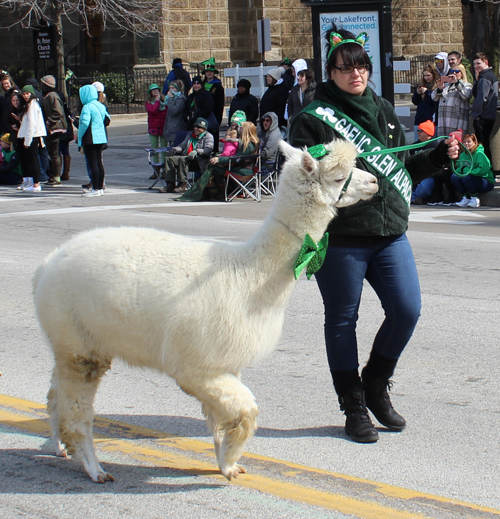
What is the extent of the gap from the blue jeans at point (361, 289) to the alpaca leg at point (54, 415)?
138 centimetres

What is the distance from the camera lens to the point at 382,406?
14.2ft

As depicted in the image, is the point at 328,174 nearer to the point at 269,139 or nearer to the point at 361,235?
the point at 361,235

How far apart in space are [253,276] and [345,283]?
0.66 meters

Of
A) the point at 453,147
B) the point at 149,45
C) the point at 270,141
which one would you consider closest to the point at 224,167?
the point at 270,141

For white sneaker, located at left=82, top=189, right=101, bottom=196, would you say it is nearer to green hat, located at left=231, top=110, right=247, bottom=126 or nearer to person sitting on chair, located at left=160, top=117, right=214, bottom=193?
person sitting on chair, located at left=160, top=117, right=214, bottom=193

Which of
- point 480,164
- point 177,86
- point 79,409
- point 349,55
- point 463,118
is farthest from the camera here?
point 177,86

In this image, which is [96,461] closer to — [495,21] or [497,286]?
[497,286]

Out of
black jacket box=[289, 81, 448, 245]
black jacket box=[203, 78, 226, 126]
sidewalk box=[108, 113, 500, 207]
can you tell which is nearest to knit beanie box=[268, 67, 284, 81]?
black jacket box=[203, 78, 226, 126]

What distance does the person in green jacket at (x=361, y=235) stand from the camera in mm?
4000

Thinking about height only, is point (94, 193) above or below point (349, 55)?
below

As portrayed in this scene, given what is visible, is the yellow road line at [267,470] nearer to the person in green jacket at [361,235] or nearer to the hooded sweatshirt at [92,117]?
the person in green jacket at [361,235]

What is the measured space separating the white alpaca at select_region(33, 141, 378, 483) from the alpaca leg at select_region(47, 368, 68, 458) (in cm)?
22

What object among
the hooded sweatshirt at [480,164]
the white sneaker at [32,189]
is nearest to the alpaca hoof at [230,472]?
the hooded sweatshirt at [480,164]

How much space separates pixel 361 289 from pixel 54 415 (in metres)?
1.63
